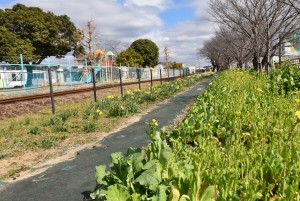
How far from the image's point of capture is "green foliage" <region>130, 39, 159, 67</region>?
66438 mm

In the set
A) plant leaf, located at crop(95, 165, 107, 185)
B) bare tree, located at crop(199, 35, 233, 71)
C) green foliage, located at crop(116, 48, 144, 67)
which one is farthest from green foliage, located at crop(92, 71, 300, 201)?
green foliage, located at crop(116, 48, 144, 67)

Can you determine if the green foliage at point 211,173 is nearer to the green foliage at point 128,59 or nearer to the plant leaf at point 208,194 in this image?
the plant leaf at point 208,194

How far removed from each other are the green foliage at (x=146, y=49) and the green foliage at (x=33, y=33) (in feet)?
85.2

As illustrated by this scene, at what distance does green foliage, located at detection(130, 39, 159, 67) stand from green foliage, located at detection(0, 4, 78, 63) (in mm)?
25980

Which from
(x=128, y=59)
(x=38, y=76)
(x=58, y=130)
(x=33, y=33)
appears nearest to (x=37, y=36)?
(x=33, y=33)

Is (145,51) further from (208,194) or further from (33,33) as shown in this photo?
(208,194)

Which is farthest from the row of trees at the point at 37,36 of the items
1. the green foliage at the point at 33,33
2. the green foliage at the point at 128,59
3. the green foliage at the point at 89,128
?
the green foliage at the point at 89,128

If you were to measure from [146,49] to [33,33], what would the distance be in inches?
1340

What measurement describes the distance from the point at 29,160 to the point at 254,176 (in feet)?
13.1

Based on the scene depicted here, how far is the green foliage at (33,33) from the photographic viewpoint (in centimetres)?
3193

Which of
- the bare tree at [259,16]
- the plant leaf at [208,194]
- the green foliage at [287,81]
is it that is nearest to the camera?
the plant leaf at [208,194]

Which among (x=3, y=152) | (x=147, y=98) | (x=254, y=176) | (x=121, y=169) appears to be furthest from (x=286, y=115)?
(x=147, y=98)

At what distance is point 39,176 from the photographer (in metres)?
Result: 4.14

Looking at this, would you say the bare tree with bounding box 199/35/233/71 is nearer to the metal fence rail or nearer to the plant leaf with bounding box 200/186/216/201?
→ the metal fence rail
